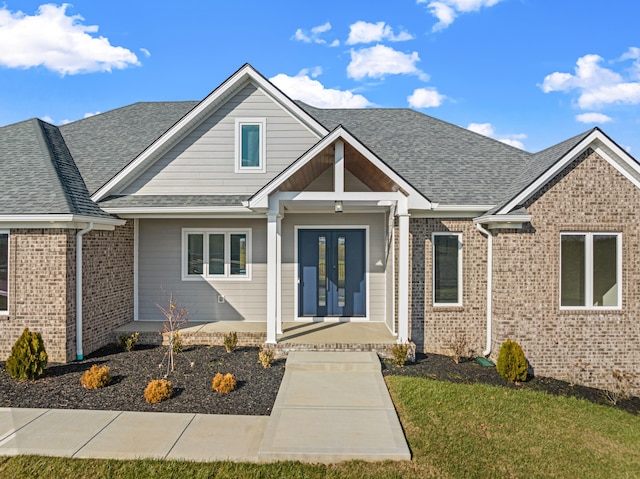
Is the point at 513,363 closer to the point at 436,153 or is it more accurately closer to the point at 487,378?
the point at 487,378

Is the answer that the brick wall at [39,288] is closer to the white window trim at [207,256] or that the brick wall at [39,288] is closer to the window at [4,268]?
the window at [4,268]

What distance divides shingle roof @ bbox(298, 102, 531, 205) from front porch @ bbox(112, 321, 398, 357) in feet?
12.2

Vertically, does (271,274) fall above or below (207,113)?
below

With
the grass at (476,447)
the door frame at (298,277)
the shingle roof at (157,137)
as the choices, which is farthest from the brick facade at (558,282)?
the door frame at (298,277)

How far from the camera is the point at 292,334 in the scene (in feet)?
32.2

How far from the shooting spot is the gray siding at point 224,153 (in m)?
10.9

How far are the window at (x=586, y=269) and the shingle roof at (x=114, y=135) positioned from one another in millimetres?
11381

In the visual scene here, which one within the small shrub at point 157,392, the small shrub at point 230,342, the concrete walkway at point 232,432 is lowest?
the concrete walkway at point 232,432

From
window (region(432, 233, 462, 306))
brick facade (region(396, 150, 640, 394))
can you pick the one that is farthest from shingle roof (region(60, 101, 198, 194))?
brick facade (region(396, 150, 640, 394))

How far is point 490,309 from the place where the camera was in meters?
9.72

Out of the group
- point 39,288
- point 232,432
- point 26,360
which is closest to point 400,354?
point 232,432

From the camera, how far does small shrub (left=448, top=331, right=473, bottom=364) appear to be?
931 cm

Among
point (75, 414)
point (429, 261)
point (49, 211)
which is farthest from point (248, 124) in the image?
point (75, 414)

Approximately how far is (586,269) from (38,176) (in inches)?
504
